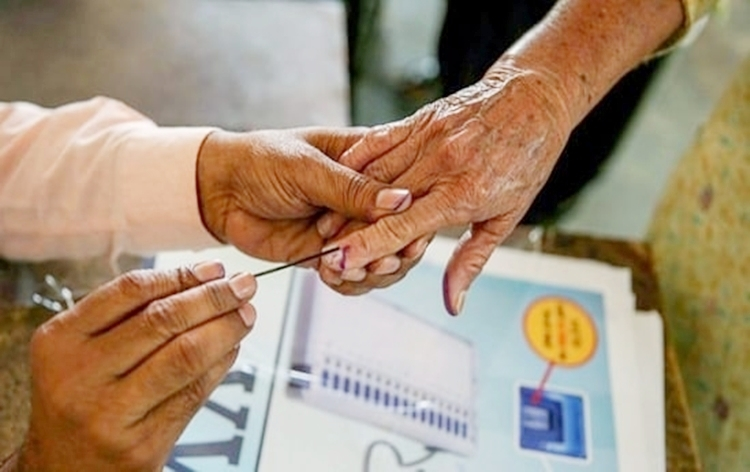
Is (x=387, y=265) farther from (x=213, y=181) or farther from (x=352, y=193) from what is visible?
(x=213, y=181)

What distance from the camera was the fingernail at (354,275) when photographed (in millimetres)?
687

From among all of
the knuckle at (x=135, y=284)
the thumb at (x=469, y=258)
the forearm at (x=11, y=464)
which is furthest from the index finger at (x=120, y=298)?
the thumb at (x=469, y=258)

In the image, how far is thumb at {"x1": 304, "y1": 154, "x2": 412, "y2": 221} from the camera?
69 centimetres

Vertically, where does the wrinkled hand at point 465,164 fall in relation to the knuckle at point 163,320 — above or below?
above

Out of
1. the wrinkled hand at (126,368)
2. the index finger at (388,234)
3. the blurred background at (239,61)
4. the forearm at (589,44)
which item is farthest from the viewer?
the blurred background at (239,61)

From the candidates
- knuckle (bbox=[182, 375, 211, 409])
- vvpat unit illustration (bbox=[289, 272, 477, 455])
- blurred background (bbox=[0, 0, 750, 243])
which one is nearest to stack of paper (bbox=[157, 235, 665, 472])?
vvpat unit illustration (bbox=[289, 272, 477, 455])

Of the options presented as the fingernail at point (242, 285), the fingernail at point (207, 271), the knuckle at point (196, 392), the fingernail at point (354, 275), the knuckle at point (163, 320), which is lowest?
the knuckle at point (196, 392)

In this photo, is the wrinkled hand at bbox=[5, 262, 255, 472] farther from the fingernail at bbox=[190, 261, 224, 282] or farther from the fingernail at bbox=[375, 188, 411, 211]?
the fingernail at bbox=[375, 188, 411, 211]

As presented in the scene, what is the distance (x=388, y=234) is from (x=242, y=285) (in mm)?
126

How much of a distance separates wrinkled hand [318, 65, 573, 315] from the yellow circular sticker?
0.10 metres

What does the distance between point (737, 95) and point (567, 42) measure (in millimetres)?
176

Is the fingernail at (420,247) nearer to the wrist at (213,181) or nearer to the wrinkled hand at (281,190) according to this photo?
the wrinkled hand at (281,190)

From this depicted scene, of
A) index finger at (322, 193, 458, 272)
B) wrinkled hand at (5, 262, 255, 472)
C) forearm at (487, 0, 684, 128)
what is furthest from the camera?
forearm at (487, 0, 684, 128)

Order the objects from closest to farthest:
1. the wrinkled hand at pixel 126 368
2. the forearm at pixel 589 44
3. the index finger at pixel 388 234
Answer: the wrinkled hand at pixel 126 368 → the index finger at pixel 388 234 → the forearm at pixel 589 44
